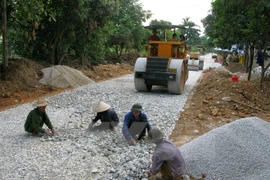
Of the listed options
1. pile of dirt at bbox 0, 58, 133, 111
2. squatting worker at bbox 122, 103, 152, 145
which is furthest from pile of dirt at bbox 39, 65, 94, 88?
squatting worker at bbox 122, 103, 152, 145

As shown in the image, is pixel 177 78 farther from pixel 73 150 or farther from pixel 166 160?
pixel 166 160

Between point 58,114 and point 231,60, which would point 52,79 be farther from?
point 231,60

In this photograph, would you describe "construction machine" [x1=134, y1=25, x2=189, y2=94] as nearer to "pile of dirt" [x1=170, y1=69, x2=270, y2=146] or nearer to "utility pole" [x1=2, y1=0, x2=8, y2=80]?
"pile of dirt" [x1=170, y1=69, x2=270, y2=146]

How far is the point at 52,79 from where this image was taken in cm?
A: 1266

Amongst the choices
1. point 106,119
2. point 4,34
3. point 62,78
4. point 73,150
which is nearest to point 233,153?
point 73,150

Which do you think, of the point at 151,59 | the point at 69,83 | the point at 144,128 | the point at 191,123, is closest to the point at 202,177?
the point at 144,128

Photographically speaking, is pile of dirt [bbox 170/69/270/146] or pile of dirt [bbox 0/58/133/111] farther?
pile of dirt [bbox 0/58/133/111]

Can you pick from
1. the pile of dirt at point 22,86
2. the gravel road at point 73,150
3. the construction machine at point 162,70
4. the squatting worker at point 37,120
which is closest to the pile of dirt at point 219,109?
the gravel road at point 73,150

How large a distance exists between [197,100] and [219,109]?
1.73 meters

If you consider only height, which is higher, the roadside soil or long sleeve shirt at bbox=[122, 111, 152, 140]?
long sleeve shirt at bbox=[122, 111, 152, 140]

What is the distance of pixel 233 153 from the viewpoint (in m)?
4.09

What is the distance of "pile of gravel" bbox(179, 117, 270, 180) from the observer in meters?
3.86

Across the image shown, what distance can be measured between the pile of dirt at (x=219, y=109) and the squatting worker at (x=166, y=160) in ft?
5.88

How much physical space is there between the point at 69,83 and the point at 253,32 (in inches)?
315
